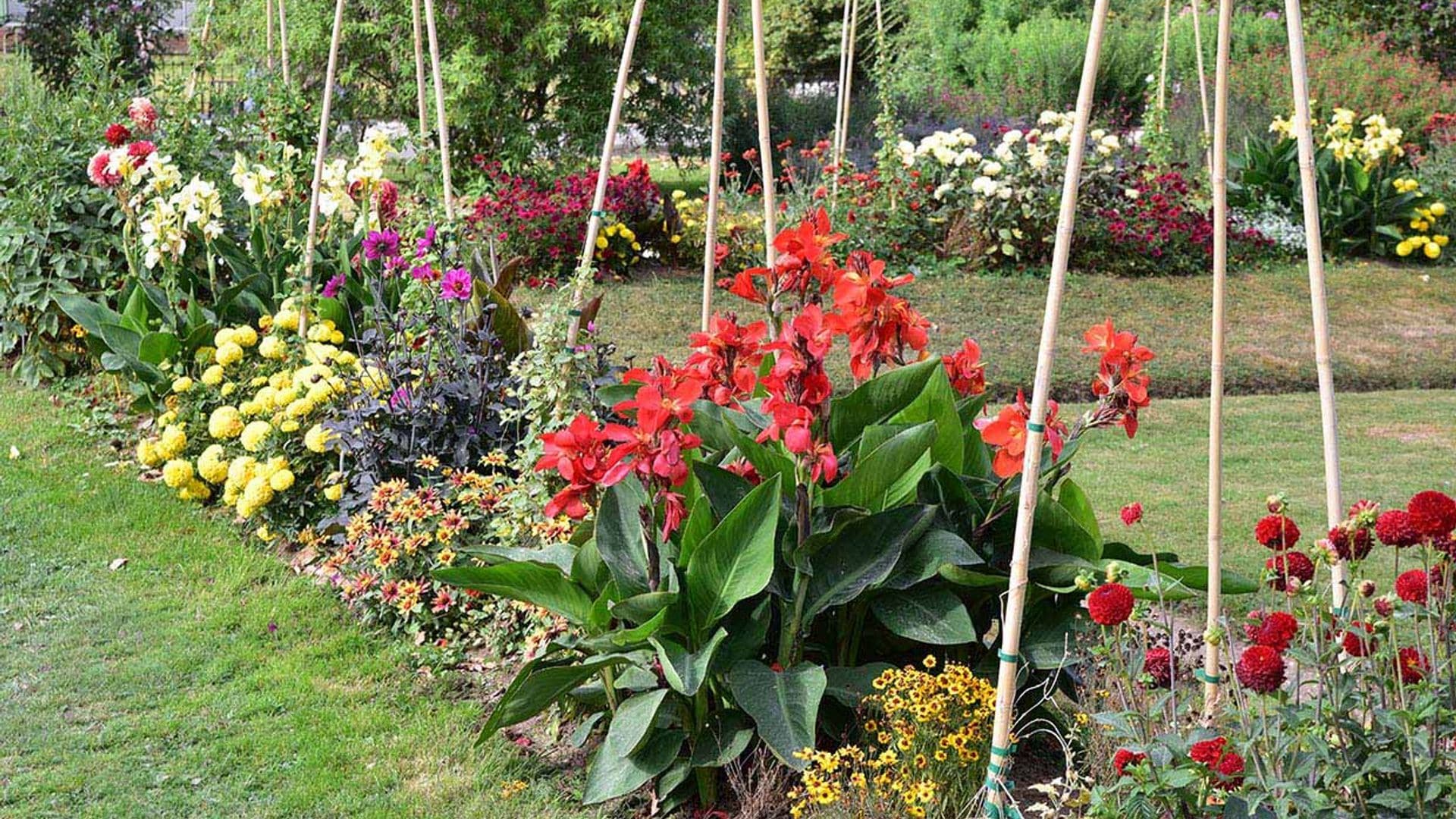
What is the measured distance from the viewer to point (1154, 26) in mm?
18484

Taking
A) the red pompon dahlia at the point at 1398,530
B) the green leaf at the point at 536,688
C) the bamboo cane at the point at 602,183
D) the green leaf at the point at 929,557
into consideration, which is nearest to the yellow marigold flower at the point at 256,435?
the bamboo cane at the point at 602,183

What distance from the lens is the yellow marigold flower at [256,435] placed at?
182 inches

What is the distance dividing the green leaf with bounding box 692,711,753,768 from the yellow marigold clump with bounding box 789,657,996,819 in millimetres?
156

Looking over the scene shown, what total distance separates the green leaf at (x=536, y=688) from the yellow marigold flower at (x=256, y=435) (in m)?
2.01

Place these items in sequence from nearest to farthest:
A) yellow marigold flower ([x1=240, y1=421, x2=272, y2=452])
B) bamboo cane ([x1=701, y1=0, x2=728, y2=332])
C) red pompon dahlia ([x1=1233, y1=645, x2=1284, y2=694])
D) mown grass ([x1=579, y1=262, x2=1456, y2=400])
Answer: red pompon dahlia ([x1=1233, y1=645, x2=1284, y2=694]) → bamboo cane ([x1=701, y1=0, x2=728, y2=332]) → yellow marigold flower ([x1=240, y1=421, x2=272, y2=452]) → mown grass ([x1=579, y1=262, x2=1456, y2=400])

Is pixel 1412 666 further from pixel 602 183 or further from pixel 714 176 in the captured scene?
pixel 602 183

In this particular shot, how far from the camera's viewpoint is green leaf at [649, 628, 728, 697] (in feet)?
8.58

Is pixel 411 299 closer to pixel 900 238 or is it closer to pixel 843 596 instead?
pixel 843 596

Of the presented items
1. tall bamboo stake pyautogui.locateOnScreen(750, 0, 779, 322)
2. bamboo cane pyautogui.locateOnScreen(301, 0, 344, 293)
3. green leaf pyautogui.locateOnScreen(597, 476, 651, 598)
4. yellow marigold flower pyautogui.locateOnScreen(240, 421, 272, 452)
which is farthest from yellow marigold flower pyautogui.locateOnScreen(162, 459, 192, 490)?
green leaf pyautogui.locateOnScreen(597, 476, 651, 598)

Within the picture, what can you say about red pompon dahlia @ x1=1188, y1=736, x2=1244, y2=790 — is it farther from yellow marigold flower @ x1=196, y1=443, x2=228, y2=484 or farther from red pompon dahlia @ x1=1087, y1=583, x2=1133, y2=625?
yellow marigold flower @ x1=196, y1=443, x2=228, y2=484

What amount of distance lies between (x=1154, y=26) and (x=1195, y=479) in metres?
14.4

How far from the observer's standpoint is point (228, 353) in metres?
5.12

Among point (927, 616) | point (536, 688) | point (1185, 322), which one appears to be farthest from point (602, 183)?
point (1185, 322)

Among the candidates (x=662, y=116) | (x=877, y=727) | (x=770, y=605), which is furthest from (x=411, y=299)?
(x=662, y=116)
